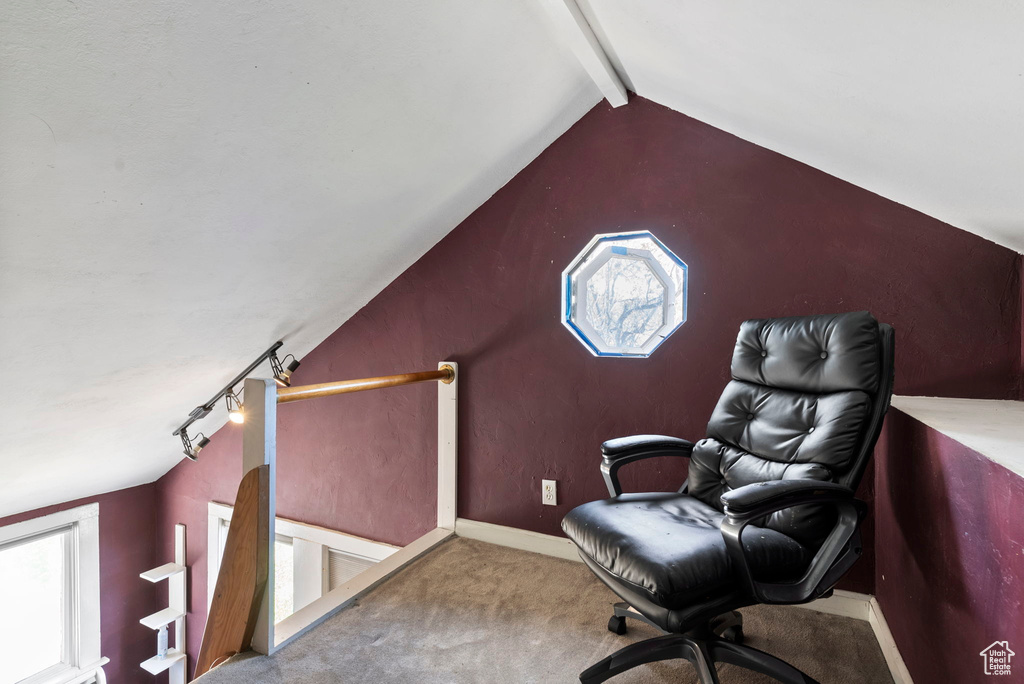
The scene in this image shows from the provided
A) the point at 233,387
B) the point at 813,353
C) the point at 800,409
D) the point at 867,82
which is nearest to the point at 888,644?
→ the point at 800,409

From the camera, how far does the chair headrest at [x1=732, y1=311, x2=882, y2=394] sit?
5.10 feet

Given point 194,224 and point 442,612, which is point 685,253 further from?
point 194,224

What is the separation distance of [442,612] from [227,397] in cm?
181

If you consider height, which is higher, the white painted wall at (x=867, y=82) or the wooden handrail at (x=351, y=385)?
the white painted wall at (x=867, y=82)

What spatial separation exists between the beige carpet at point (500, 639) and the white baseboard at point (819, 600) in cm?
4

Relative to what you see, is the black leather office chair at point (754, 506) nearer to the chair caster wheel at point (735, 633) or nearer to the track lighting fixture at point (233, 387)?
the chair caster wheel at point (735, 633)

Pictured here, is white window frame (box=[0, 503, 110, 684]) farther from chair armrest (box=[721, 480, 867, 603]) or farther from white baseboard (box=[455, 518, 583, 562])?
chair armrest (box=[721, 480, 867, 603])

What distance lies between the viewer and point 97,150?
1.42 meters

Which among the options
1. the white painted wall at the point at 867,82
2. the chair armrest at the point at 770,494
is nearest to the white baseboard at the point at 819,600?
the chair armrest at the point at 770,494

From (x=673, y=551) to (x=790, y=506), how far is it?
0.29 metres

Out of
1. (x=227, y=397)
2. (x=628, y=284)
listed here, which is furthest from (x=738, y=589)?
(x=227, y=397)

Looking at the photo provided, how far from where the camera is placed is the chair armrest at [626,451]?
1.80 meters

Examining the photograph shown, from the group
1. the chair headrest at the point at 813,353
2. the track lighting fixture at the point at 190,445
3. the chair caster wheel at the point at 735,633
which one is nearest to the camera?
the chair headrest at the point at 813,353

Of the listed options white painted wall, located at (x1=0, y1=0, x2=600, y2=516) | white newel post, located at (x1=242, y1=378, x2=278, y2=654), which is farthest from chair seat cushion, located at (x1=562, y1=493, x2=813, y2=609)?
white painted wall, located at (x1=0, y1=0, x2=600, y2=516)
